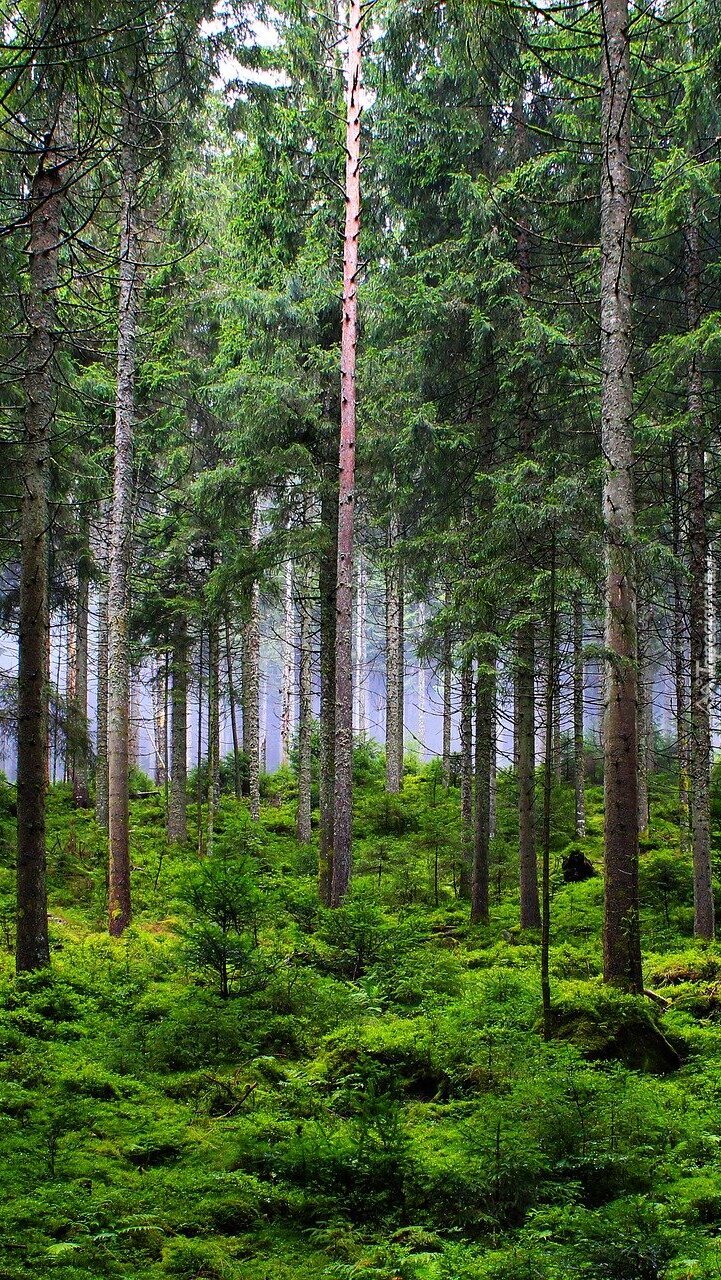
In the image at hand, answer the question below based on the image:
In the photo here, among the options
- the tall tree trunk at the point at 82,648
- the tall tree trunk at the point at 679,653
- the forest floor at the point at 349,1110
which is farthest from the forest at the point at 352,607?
the tall tree trunk at the point at 679,653

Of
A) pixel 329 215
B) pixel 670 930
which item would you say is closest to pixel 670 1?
pixel 329 215

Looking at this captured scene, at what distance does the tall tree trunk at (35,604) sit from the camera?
8.03 m

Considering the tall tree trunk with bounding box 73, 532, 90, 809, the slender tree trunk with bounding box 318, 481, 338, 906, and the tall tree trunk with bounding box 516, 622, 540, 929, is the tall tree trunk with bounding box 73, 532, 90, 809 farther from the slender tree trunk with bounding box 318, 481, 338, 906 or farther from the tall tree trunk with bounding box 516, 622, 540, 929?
the tall tree trunk with bounding box 516, 622, 540, 929

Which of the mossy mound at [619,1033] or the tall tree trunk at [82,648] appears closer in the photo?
the mossy mound at [619,1033]

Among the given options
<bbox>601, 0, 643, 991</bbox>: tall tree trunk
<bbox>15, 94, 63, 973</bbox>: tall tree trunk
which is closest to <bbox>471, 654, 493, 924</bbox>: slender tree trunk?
<bbox>601, 0, 643, 991</bbox>: tall tree trunk

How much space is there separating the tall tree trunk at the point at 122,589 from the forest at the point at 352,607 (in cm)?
8

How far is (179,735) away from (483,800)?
28.9 feet

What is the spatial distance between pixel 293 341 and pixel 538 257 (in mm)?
4628

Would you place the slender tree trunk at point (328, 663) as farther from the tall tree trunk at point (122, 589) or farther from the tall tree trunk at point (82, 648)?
the tall tree trunk at point (82, 648)

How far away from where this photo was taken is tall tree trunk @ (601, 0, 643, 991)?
26.2ft

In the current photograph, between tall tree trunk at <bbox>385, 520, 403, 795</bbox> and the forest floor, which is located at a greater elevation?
tall tree trunk at <bbox>385, 520, 403, 795</bbox>

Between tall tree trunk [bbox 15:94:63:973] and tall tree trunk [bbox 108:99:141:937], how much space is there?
12.3 feet

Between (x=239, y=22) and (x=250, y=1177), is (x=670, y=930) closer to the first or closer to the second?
(x=250, y=1177)

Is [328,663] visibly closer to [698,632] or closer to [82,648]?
[698,632]
